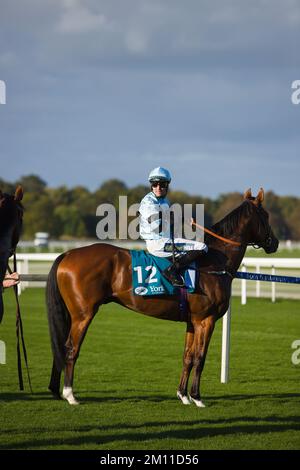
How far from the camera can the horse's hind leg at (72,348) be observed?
6.64 metres

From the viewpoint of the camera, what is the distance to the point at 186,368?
23.0 feet

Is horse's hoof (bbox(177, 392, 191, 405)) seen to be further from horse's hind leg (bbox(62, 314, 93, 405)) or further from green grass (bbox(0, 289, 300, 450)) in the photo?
horse's hind leg (bbox(62, 314, 93, 405))

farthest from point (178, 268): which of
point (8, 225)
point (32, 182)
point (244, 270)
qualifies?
point (32, 182)

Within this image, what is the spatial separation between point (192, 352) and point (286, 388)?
1371 millimetres

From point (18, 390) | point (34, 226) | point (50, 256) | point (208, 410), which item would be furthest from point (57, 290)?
point (34, 226)

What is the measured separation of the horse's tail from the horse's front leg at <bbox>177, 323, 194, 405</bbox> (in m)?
1.25

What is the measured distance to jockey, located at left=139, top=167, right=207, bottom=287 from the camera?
6707mm

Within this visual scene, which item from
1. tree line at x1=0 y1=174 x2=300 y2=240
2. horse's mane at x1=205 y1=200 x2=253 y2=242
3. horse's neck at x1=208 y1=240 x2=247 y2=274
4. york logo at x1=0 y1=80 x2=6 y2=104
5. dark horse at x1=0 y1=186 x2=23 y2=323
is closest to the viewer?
dark horse at x1=0 y1=186 x2=23 y2=323

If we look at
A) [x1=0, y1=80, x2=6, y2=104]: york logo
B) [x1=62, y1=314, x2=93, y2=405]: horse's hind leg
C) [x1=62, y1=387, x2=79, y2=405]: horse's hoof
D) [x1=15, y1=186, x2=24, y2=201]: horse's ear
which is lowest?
[x1=62, y1=387, x2=79, y2=405]: horse's hoof

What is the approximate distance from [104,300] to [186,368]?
3.76ft

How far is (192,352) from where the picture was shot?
7070 millimetres

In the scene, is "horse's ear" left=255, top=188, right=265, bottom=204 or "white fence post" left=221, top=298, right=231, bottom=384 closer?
"horse's ear" left=255, top=188, right=265, bottom=204

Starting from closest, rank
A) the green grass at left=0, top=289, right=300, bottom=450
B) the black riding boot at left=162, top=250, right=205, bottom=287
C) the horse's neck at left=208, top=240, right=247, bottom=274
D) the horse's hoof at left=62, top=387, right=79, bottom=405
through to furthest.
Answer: the green grass at left=0, top=289, right=300, bottom=450
the horse's hoof at left=62, top=387, right=79, bottom=405
the black riding boot at left=162, top=250, right=205, bottom=287
the horse's neck at left=208, top=240, right=247, bottom=274

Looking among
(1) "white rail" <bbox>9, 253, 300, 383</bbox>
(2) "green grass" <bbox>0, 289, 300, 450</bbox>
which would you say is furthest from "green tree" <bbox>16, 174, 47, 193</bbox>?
(2) "green grass" <bbox>0, 289, 300, 450</bbox>
